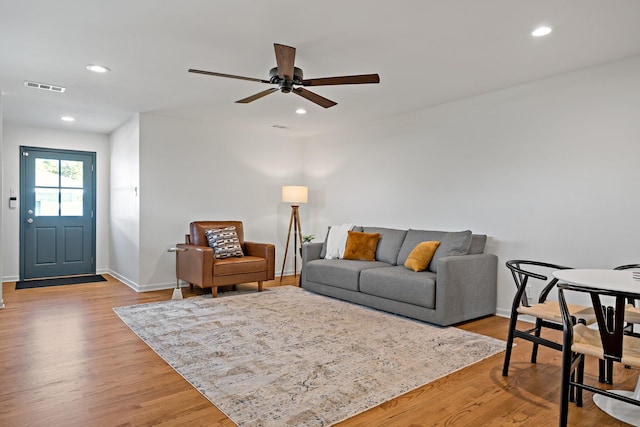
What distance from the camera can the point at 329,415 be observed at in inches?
84.0

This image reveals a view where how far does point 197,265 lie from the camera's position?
4863 mm

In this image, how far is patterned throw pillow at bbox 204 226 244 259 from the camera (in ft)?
17.2

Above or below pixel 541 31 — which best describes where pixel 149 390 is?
below

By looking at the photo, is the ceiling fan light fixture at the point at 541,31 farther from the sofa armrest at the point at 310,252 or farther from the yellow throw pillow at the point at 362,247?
the sofa armrest at the point at 310,252

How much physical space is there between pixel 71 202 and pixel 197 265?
316 cm

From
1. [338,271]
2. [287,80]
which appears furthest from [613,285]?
[338,271]

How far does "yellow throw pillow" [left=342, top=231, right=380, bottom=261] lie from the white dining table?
2840mm

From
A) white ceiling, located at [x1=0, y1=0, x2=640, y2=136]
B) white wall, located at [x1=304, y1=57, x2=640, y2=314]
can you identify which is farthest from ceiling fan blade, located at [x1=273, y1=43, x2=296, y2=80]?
white wall, located at [x1=304, y1=57, x2=640, y2=314]

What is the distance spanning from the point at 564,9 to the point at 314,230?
190 inches

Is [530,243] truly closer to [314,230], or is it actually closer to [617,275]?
[617,275]

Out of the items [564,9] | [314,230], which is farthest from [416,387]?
[314,230]

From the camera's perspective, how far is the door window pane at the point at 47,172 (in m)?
6.23

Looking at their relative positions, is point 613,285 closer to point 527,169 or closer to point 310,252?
point 527,169

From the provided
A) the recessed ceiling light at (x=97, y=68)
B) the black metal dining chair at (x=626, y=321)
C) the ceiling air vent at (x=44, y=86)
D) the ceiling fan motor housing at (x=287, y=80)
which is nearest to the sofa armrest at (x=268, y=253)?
the ceiling fan motor housing at (x=287, y=80)
